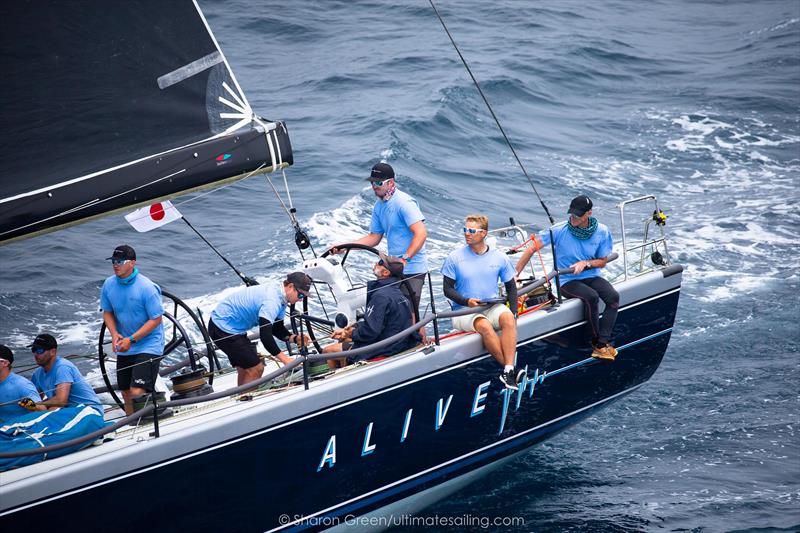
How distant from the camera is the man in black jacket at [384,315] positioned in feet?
23.6

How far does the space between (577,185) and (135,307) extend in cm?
1049

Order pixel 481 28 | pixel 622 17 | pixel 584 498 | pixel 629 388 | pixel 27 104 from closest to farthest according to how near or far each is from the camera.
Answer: pixel 27 104 → pixel 584 498 → pixel 629 388 → pixel 481 28 → pixel 622 17

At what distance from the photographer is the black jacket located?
7.19m

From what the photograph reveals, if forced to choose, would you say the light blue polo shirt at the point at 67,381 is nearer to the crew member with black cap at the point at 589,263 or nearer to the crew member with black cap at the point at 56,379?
the crew member with black cap at the point at 56,379

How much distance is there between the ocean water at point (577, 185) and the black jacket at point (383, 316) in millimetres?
1864

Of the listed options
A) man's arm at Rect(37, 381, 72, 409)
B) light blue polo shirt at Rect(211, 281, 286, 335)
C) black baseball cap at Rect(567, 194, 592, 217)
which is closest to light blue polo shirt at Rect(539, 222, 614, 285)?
black baseball cap at Rect(567, 194, 592, 217)

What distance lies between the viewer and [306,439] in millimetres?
6730

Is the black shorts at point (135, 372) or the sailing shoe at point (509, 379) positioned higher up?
the black shorts at point (135, 372)

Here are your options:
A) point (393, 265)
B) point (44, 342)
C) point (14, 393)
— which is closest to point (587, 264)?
point (393, 265)

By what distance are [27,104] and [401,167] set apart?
10.1 meters

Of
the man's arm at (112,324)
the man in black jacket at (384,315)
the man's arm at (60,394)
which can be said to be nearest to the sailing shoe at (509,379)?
the man in black jacket at (384,315)

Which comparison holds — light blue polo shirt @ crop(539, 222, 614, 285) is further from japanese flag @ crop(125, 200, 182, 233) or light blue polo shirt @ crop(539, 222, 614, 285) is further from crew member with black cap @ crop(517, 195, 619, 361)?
japanese flag @ crop(125, 200, 182, 233)

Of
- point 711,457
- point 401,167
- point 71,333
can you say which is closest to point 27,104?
point 71,333

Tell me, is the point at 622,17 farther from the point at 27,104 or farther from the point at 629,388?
the point at 27,104
